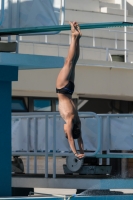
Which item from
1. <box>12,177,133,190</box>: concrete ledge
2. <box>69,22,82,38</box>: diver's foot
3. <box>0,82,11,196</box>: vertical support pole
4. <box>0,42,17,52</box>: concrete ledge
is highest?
<box>69,22,82,38</box>: diver's foot

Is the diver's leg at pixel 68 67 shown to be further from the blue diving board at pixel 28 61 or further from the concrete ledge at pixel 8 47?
the concrete ledge at pixel 8 47

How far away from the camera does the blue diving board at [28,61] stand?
7.57 meters

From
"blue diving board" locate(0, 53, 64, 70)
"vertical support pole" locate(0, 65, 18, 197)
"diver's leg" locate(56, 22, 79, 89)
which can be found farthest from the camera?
"vertical support pole" locate(0, 65, 18, 197)

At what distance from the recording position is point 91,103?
18938mm

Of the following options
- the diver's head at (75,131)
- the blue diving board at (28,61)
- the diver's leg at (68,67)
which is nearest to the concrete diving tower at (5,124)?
the blue diving board at (28,61)

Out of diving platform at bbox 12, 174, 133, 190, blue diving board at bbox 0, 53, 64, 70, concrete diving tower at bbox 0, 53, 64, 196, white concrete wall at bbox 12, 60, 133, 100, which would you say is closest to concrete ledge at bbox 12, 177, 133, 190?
diving platform at bbox 12, 174, 133, 190

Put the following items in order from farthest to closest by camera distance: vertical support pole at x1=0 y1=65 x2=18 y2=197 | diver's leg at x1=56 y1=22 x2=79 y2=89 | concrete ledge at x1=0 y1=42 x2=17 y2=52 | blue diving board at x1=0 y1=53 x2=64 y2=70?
vertical support pole at x1=0 y1=65 x2=18 y2=197
concrete ledge at x1=0 y1=42 x2=17 y2=52
blue diving board at x1=0 y1=53 x2=64 y2=70
diver's leg at x1=56 y1=22 x2=79 y2=89

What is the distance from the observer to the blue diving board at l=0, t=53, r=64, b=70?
298 inches

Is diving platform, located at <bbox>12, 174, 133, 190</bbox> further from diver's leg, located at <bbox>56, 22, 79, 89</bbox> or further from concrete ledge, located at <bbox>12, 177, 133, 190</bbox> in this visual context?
diver's leg, located at <bbox>56, 22, 79, 89</bbox>

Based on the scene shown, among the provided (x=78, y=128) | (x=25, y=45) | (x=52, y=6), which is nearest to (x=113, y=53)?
(x=25, y=45)

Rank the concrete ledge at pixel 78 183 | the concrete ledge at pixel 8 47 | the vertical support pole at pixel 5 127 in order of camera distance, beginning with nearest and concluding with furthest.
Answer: the concrete ledge at pixel 8 47 < the vertical support pole at pixel 5 127 < the concrete ledge at pixel 78 183

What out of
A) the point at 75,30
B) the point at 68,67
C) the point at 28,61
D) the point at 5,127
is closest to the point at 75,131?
the point at 68,67

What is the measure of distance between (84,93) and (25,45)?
217 cm

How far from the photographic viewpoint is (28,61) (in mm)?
7680
